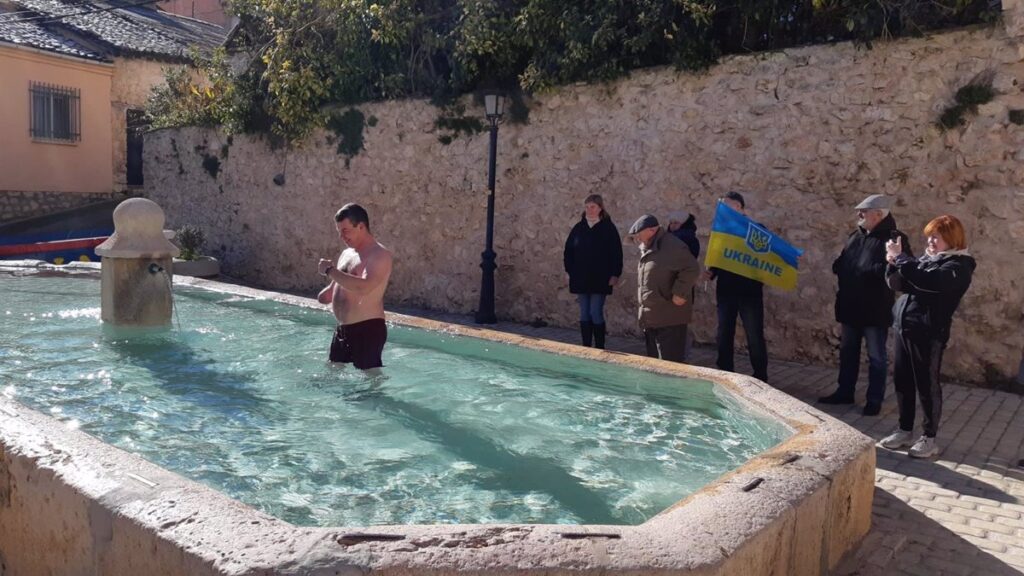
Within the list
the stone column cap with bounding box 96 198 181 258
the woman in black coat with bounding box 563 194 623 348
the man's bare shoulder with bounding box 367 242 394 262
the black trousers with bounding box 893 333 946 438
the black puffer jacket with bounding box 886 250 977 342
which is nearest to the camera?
the black puffer jacket with bounding box 886 250 977 342

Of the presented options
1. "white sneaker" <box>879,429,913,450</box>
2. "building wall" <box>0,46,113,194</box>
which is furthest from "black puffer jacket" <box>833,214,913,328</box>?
"building wall" <box>0,46,113,194</box>

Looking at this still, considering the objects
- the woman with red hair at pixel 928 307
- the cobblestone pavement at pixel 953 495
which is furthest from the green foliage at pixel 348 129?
the woman with red hair at pixel 928 307

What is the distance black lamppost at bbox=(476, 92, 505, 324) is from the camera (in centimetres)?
946

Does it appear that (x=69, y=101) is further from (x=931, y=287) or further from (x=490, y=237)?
(x=931, y=287)

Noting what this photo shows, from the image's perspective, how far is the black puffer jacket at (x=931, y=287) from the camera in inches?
178

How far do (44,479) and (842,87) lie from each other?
7.11 meters

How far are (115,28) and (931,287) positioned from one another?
21.3 meters

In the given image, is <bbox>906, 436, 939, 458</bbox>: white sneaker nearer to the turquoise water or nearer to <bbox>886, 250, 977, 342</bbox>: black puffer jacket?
<bbox>886, 250, 977, 342</bbox>: black puffer jacket

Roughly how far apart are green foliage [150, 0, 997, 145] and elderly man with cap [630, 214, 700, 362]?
309 cm

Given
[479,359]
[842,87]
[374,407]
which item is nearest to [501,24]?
[842,87]

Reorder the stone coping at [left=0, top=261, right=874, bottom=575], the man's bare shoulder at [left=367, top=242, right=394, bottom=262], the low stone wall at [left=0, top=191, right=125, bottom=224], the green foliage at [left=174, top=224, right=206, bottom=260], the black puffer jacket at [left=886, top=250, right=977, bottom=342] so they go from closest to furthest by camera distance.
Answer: the stone coping at [left=0, top=261, right=874, bottom=575] < the black puffer jacket at [left=886, top=250, right=977, bottom=342] < the man's bare shoulder at [left=367, top=242, right=394, bottom=262] < the green foliage at [left=174, top=224, right=206, bottom=260] < the low stone wall at [left=0, top=191, right=125, bottom=224]

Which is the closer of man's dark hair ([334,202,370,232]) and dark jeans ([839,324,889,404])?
man's dark hair ([334,202,370,232])

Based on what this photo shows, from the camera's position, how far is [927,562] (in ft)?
11.1

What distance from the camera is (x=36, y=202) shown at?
17.9 m
